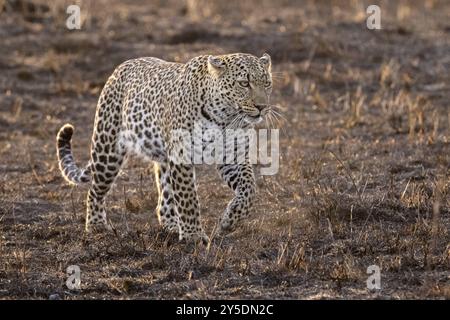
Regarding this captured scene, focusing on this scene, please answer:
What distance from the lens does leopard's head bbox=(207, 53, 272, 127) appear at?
351 inches

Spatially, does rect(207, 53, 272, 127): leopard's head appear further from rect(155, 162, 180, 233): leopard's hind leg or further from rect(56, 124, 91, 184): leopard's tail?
rect(56, 124, 91, 184): leopard's tail

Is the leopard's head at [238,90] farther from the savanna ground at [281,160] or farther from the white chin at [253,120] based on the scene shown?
the savanna ground at [281,160]

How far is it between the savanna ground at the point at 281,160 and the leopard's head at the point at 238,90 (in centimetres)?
99

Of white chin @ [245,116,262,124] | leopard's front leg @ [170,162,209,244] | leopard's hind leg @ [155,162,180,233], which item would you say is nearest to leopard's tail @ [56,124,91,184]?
leopard's hind leg @ [155,162,180,233]

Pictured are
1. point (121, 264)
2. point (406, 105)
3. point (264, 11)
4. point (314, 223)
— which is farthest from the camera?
point (264, 11)

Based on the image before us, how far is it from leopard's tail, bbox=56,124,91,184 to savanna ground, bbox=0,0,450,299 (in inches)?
9.6

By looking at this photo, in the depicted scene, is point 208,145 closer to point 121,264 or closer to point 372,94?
point 121,264

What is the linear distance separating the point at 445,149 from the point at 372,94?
3.27 metres

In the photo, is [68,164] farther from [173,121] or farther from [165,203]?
[173,121]

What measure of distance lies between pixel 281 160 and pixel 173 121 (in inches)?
119

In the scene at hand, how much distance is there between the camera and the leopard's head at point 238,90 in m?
8.92

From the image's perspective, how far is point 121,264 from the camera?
8641mm

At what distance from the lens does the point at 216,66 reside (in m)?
9.08

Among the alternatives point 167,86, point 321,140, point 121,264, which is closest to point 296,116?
point 321,140
